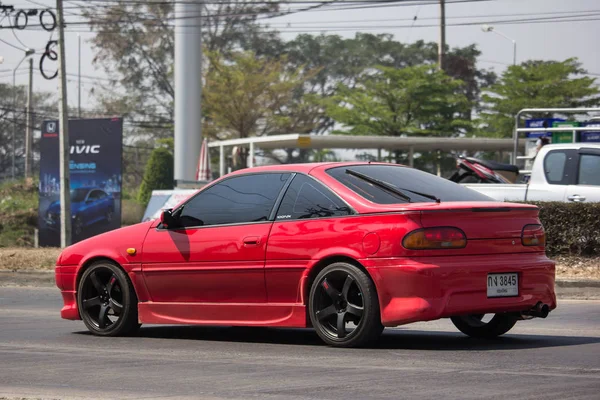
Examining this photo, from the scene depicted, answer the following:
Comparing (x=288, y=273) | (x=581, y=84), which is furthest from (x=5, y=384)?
(x=581, y=84)

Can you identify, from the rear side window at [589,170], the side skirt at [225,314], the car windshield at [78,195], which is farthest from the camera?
the car windshield at [78,195]

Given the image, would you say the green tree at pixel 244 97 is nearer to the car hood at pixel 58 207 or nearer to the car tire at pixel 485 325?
the car hood at pixel 58 207

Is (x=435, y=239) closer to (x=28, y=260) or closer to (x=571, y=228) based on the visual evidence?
(x=571, y=228)

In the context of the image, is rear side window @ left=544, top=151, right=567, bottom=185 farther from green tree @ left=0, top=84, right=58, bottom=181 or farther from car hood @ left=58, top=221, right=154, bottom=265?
green tree @ left=0, top=84, right=58, bottom=181

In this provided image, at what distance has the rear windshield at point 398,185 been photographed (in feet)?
26.1

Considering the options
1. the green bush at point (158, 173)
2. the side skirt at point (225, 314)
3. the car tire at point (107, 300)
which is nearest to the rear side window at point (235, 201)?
the side skirt at point (225, 314)

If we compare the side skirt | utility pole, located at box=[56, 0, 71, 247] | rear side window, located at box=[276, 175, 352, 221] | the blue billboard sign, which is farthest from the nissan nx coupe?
rear side window, located at box=[276, 175, 352, 221]

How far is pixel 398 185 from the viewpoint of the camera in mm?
8188

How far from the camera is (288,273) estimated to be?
8.07 metres

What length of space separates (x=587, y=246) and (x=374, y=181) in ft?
25.3

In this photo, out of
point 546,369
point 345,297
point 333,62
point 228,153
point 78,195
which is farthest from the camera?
point 333,62

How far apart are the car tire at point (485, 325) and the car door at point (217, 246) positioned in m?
1.72

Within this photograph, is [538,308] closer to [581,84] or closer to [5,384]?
[5,384]

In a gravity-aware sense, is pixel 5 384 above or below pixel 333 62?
below
